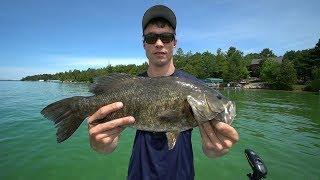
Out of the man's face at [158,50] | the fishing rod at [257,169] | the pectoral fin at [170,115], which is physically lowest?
the fishing rod at [257,169]

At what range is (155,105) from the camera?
10.9ft

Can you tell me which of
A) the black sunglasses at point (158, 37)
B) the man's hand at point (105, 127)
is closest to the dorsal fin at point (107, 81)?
the man's hand at point (105, 127)

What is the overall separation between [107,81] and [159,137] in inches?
40.8

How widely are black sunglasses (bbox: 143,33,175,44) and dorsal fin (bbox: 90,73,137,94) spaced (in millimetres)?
914

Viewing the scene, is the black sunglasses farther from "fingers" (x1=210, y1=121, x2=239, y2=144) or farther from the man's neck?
"fingers" (x1=210, y1=121, x2=239, y2=144)

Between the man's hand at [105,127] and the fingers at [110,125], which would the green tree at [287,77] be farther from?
the fingers at [110,125]

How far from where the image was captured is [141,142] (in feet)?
12.4

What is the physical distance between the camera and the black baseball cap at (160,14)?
4121 millimetres

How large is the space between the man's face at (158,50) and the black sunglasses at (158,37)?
0.05 m

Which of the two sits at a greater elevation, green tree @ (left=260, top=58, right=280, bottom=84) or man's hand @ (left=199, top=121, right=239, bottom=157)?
man's hand @ (left=199, top=121, right=239, bottom=157)

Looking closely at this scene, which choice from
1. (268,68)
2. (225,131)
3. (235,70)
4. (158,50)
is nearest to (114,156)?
(158,50)

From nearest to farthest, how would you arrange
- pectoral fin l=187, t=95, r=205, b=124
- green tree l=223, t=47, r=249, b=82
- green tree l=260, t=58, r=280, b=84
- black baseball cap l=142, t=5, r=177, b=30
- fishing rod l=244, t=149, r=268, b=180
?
pectoral fin l=187, t=95, r=205, b=124, black baseball cap l=142, t=5, r=177, b=30, fishing rod l=244, t=149, r=268, b=180, green tree l=260, t=58, r=280, b=84, green tree l=223, t=47, r=249, b=82

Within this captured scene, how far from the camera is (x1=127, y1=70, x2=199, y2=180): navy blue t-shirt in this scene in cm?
358

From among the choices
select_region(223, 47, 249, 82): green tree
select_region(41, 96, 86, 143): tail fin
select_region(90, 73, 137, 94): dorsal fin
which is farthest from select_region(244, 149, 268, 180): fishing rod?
select_region(223, 47, 249, 82): green tree
